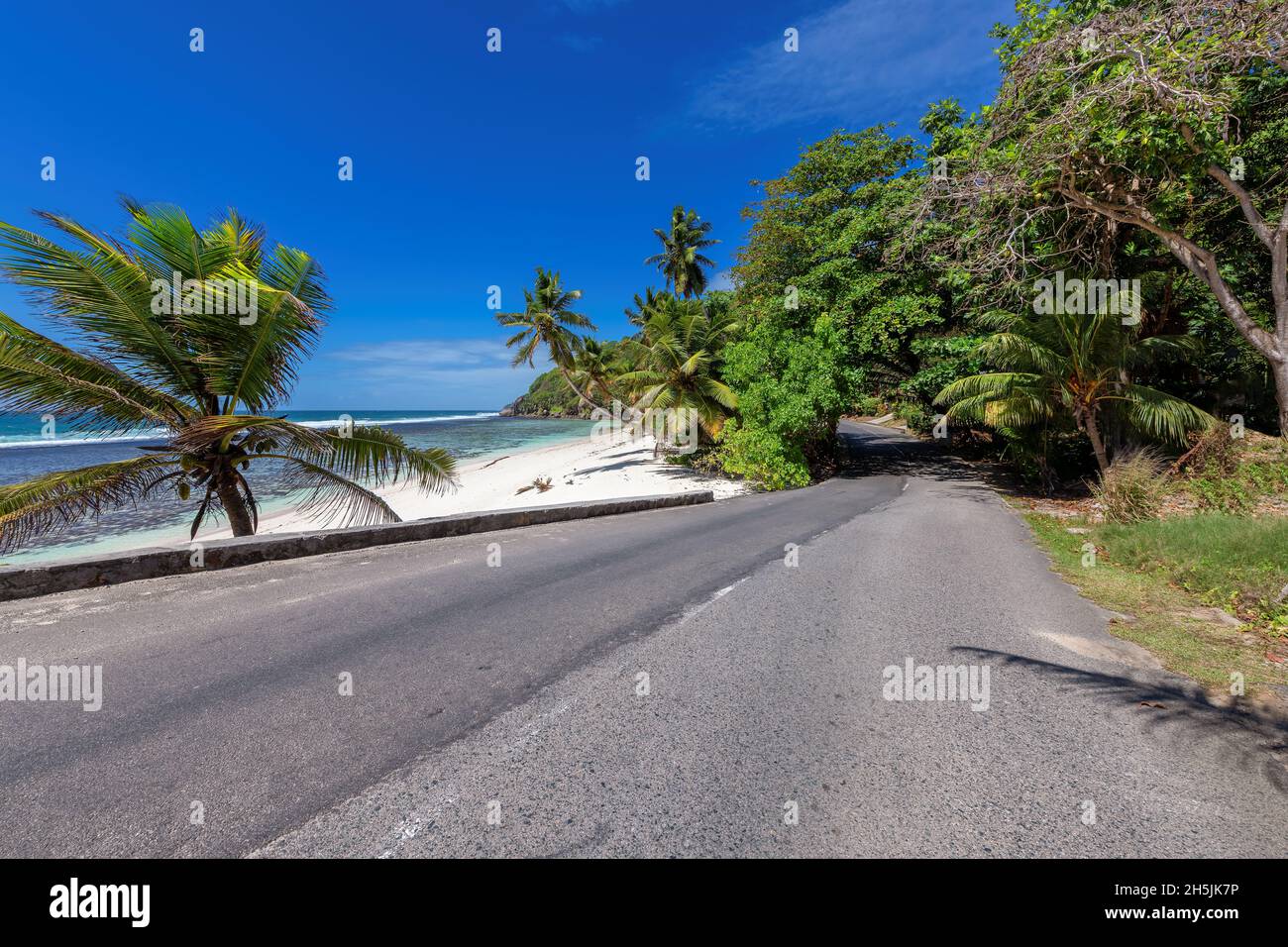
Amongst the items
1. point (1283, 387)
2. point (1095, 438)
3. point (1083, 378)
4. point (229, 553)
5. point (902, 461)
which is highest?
point (1083, 378)

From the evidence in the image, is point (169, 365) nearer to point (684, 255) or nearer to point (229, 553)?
point (229, 553)

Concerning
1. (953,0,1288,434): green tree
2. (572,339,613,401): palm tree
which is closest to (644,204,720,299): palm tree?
(572,339,613,401): palm tree

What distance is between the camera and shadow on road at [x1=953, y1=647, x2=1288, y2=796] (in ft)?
9.09

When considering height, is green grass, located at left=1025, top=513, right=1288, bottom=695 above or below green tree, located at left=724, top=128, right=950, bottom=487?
below

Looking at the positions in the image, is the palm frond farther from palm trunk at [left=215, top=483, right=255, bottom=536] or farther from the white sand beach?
the white sand beach

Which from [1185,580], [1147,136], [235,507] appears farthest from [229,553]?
[1147,136]

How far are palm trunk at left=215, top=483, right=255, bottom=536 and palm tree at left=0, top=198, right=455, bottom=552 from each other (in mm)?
22

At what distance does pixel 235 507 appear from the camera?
21.8ft

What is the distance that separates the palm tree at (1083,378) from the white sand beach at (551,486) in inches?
331

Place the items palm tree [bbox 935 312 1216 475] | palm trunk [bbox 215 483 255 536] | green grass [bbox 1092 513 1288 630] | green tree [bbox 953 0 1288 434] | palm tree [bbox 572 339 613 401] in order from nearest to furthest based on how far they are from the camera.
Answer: green grass [bbox 1092 513 1288 630]
palm trunk [bbox 215 483 255 536]
green tree [bbox 953 0 1288 434]
palm tree [bbox 935 312 1216 475]
palm tree [bbox 572 339 613 401]

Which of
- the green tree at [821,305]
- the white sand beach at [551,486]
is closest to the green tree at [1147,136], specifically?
the green tree at [821,305]

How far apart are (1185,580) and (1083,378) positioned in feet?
25.4
